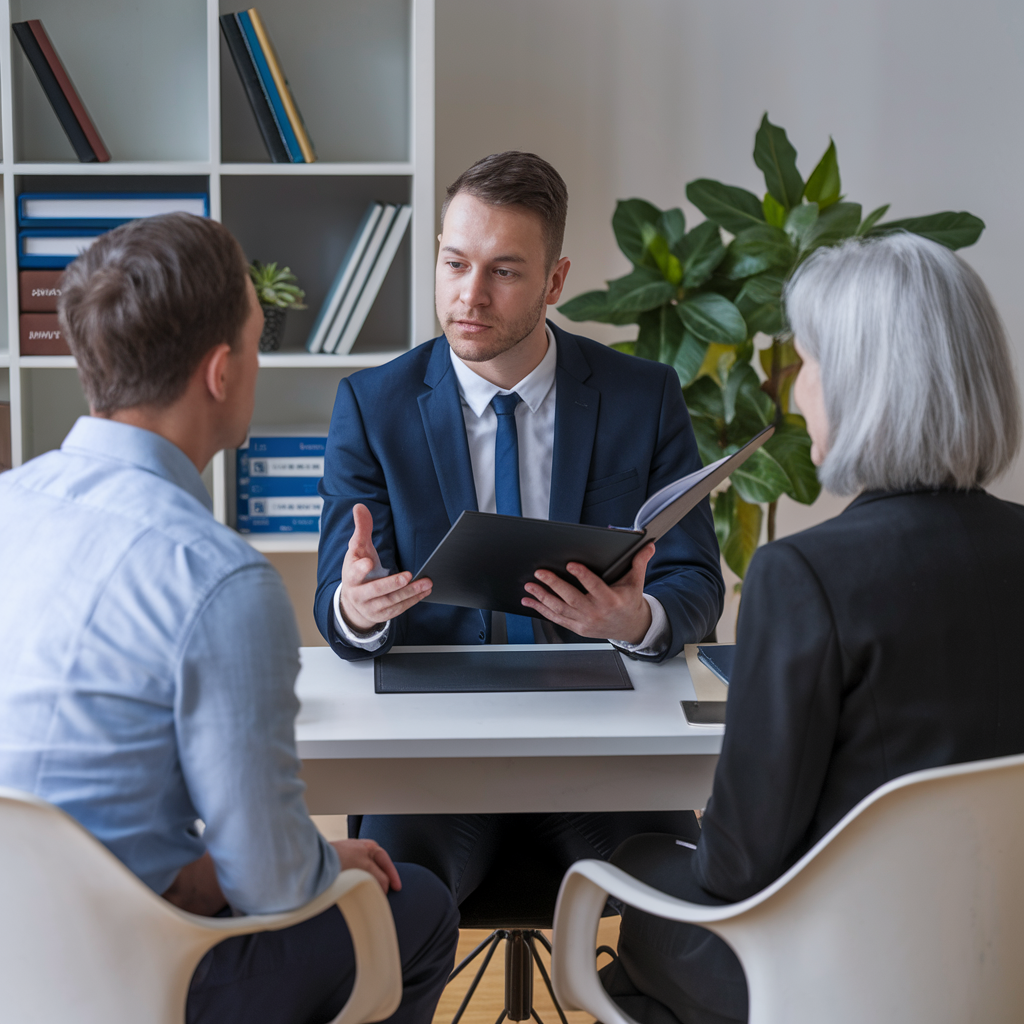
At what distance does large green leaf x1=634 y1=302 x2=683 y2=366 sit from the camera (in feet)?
8.97

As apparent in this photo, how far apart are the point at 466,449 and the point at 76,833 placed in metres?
1.09

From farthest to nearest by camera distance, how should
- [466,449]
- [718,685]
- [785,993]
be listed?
1. [466,449]
2. [718,685]
3. [785,993]

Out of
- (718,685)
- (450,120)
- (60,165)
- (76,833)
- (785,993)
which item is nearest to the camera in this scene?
(76,833)

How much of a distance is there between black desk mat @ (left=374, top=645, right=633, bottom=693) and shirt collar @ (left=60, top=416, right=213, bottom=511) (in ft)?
1.70

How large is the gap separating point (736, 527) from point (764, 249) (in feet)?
2.52

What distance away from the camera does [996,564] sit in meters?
0.98

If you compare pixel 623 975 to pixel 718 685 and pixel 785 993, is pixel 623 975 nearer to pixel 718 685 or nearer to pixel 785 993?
pixel 785 993

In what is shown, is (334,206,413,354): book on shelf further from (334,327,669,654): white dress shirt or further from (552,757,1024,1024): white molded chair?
(552,757,1024,1024): white molded chair

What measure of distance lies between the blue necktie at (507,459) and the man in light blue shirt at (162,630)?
798 mm

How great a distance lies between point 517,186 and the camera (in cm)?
176

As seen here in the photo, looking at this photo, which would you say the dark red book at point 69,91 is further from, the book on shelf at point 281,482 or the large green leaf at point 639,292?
the large green leaf at point 639,292

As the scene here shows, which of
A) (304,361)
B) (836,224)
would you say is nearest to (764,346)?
(836,224)

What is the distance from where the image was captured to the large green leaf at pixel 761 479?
2670mm

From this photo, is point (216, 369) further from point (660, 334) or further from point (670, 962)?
Result: point (660, 334)
